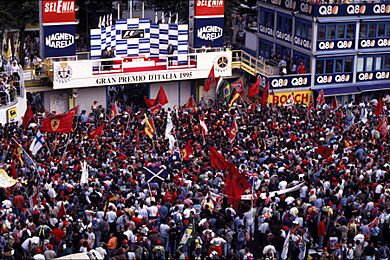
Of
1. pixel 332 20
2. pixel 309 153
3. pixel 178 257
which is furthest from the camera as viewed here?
pixel 332 20

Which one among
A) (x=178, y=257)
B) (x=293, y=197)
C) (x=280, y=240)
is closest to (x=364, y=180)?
(x=293, y=197)

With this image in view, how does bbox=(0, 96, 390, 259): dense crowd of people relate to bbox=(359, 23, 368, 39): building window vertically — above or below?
below

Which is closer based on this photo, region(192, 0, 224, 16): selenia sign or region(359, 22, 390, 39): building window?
region(192, 0, 224, 16): selenia sign

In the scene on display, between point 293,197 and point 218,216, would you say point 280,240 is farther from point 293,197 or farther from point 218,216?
point 293,197

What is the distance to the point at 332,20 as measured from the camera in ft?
144

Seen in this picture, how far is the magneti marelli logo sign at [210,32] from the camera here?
4372 cm

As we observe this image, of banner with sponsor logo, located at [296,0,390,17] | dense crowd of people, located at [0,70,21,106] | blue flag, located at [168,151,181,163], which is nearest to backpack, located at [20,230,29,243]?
blue flag, located at [168,151,181,163]

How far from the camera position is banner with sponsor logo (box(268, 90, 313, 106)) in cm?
4350

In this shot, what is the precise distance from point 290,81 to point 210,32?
16.7 ft

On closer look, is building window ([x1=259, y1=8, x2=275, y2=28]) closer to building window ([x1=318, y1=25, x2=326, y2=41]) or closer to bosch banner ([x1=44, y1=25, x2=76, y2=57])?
building window ([x1=318, y1=25, x2=326, y2=41])

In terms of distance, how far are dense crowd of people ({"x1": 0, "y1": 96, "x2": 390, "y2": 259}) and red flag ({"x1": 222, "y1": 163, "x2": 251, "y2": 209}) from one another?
0.36 meters

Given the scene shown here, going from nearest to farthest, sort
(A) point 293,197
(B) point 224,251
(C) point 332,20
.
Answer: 1. (B) point 224,251
2. (A) point 293,197
3. (C) point 332,20

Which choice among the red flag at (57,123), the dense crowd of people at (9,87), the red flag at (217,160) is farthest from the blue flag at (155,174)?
the dense crowd of people at (9,87)

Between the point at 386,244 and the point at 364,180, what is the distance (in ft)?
11.7
